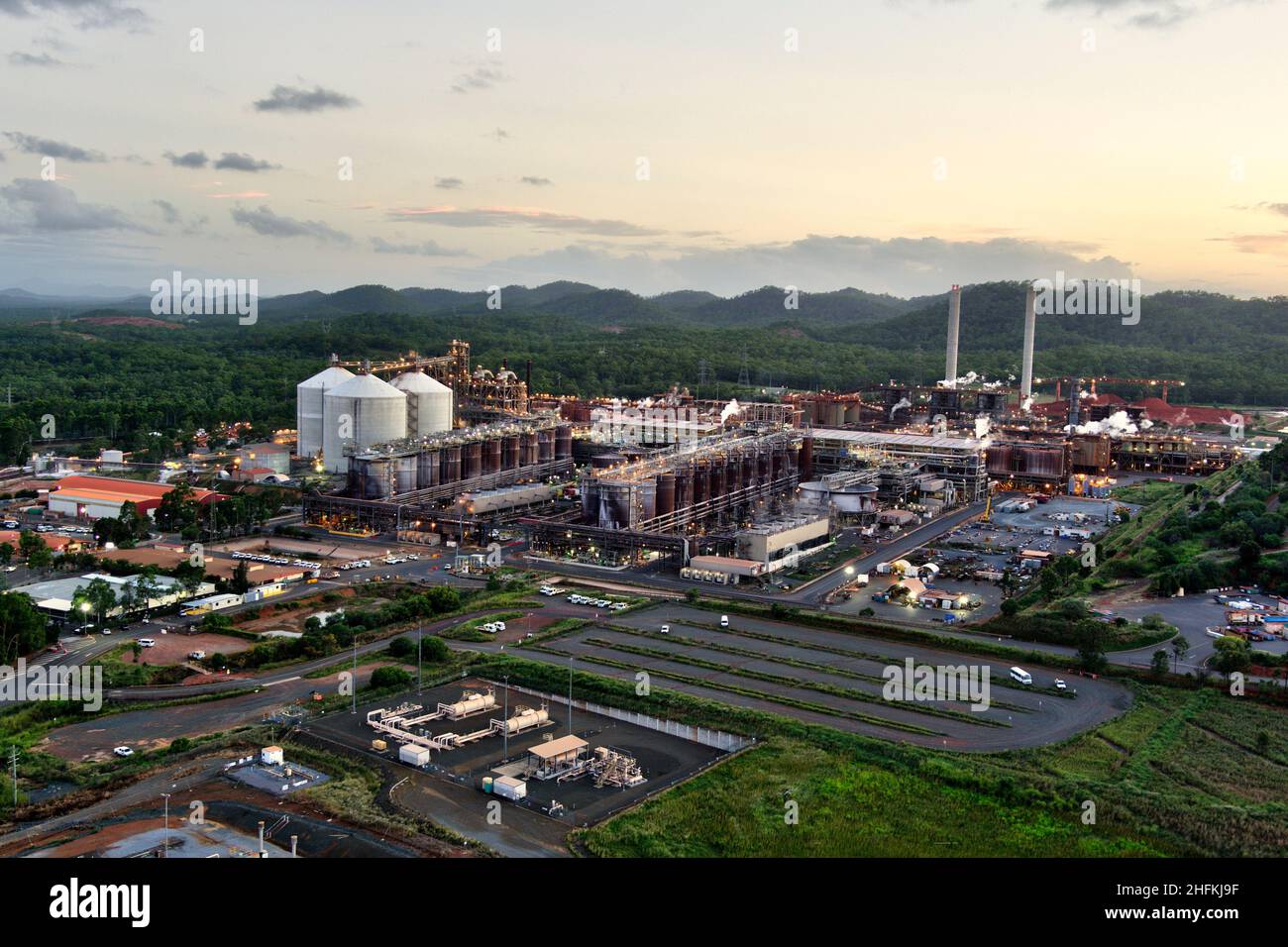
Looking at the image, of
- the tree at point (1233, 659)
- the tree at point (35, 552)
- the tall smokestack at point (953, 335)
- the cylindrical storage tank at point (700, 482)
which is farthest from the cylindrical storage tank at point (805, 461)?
the tall smokestack at point (953, 335)

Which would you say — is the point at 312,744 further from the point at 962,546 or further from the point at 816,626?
the point at 962,546

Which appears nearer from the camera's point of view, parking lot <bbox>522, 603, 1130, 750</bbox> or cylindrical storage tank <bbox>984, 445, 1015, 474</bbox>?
parking lot <bbox>522, 603, 1130, 750</bbox>

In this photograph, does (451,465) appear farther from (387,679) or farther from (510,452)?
(387,679)

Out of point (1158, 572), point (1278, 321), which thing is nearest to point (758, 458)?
point (1158, 572)

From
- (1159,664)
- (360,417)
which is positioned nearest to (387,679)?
(1159,664)

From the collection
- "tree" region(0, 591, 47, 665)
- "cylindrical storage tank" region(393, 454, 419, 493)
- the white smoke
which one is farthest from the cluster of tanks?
the white smoke

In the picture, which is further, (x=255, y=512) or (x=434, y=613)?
(x=255, y=512)

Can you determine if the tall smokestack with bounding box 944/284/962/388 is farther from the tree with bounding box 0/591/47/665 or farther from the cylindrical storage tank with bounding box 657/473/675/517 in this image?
the tree with bounding box 0/591/47/665
